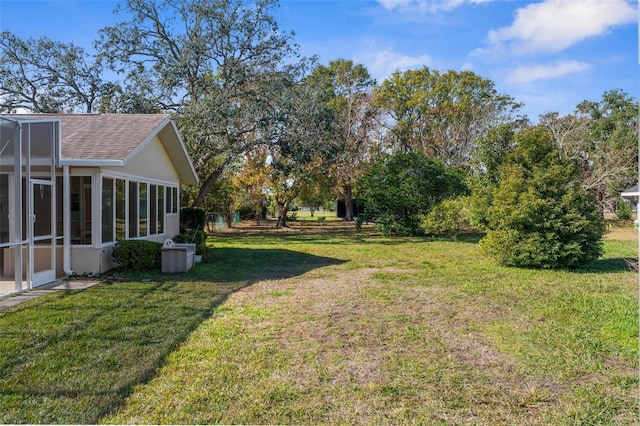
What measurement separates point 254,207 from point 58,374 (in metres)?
25.4

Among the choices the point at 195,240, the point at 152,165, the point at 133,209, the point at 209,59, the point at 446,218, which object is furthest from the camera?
the point at 209,59

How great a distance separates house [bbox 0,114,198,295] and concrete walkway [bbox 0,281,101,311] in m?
0.20

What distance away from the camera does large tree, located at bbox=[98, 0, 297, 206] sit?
19.1 metres

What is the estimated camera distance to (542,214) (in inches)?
407

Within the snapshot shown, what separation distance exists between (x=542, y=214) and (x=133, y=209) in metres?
10.2

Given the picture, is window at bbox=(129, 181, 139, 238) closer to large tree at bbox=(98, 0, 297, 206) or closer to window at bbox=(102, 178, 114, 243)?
window at bbox=(102, 178, 114, 243)

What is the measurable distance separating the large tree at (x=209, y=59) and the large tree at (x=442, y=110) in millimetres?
14784

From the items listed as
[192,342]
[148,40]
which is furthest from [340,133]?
[192,342]

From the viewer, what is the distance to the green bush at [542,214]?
1020 centimetres

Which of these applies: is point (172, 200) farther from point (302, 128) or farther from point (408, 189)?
point (408, 189)

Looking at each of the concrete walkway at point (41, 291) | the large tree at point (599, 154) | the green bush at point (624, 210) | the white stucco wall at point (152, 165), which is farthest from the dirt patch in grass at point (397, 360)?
the green bush at point (624, 210)

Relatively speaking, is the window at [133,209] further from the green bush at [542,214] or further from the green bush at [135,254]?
the green bush at [542,214]

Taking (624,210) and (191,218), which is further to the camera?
(624,210)

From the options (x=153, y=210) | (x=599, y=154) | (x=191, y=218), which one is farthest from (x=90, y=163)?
(x=599, y=154)
